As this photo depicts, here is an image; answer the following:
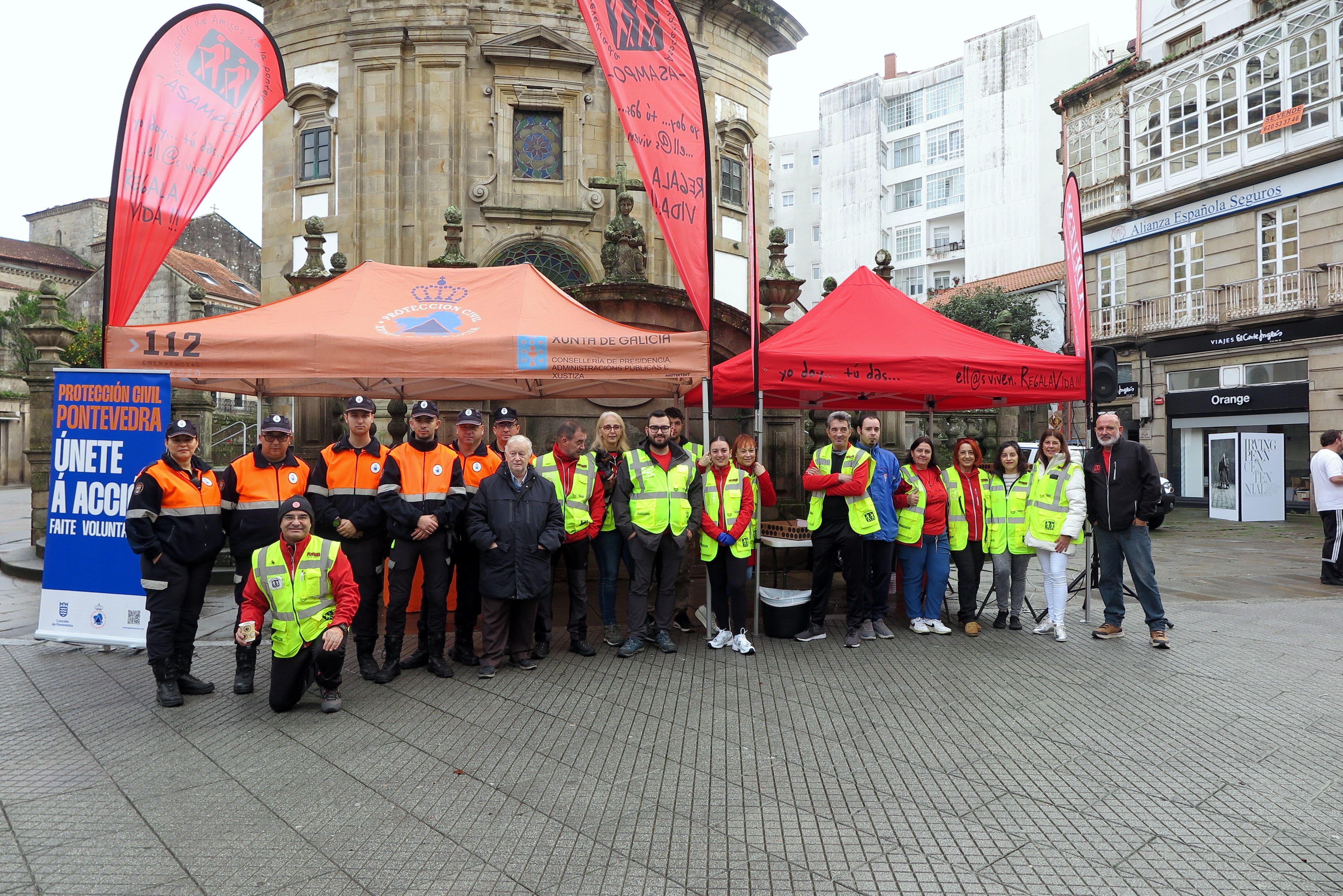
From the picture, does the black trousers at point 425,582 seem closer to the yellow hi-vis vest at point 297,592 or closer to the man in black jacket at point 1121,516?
the yellow hi-vis vest at point 297,592

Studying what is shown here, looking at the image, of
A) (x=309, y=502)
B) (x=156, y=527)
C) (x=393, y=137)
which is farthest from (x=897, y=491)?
(x=393, y=137)

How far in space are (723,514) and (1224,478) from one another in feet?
62.7

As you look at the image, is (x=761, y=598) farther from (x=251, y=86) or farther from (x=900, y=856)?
(x=251, y=86)

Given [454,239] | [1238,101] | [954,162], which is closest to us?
[454,239]

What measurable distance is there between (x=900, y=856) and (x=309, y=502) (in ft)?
14.2

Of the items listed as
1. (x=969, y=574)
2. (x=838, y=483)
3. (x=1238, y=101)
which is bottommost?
(x=969, y=574)

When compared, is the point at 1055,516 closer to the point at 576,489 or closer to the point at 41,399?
the point at 576,489

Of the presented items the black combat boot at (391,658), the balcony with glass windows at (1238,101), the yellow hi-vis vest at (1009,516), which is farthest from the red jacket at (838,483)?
the balcony with glass windows at (1238,101)

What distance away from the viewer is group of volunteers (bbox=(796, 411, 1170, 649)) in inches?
277

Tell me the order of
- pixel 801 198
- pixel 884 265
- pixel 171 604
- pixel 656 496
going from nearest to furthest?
1. pixel 171 604
2. pixel 656 496
3. pixel 884 265
4. pixel 801 198

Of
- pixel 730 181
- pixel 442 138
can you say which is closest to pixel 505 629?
pixel 442 138

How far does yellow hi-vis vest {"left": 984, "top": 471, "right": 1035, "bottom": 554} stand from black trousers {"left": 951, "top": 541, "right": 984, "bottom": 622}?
18 centimetres

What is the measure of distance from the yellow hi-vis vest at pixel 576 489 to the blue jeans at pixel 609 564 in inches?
10.6

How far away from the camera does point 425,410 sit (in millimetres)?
6348
